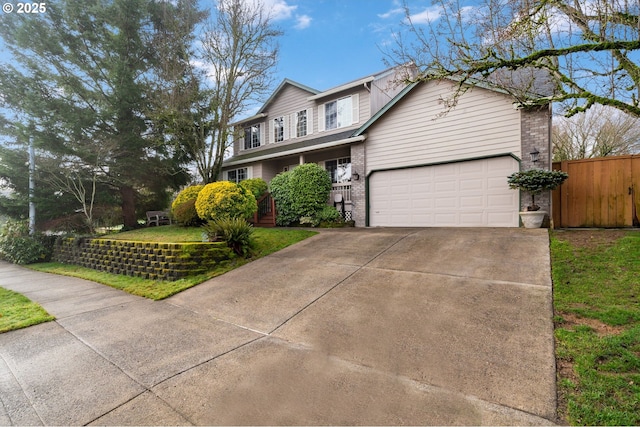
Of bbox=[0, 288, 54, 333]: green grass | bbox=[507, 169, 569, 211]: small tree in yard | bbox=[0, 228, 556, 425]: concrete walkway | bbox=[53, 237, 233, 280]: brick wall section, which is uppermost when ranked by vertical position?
bbox=[507, 169, 569, 211]: small tree in yard

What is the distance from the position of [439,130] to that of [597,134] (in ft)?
44.4

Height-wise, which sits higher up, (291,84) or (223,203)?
(291,84)

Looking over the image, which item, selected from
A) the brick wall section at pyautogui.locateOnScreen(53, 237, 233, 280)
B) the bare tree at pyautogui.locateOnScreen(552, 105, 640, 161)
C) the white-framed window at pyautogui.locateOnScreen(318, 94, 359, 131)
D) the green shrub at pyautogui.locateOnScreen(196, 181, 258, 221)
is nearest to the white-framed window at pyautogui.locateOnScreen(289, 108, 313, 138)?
the white-framed window at pyautogui.locateOnScreen(318, 94, 359, 131)

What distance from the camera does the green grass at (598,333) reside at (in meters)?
2.14

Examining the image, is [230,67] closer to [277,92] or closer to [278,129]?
[277,92]

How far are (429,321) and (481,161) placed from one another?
756 cm

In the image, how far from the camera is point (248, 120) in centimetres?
1777

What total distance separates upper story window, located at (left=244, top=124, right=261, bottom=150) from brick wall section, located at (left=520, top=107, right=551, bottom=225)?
13520 millimetres

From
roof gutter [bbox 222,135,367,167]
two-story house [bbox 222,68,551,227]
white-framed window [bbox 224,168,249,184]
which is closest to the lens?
two-story house [bbox 222,68,551,227]

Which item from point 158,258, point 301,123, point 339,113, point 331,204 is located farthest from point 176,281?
point 301,123

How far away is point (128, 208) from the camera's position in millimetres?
15555

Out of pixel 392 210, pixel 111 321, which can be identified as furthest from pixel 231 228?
pixel 392 210

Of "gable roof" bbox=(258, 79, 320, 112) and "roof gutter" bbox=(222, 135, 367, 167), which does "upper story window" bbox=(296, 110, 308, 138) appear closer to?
"gable roof" bbox=(258, 79, 320, 112)

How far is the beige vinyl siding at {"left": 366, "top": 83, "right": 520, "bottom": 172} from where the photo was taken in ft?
29.4
